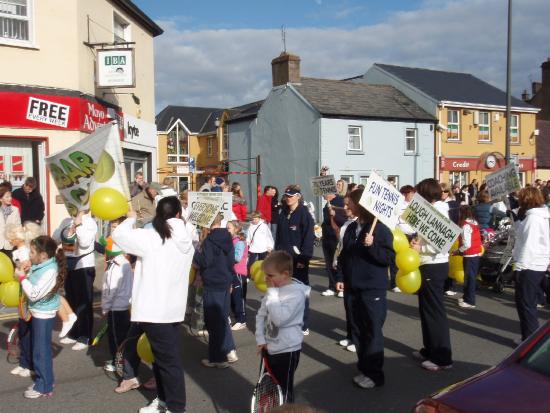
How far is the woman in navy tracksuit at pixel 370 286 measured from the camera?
5.47 m

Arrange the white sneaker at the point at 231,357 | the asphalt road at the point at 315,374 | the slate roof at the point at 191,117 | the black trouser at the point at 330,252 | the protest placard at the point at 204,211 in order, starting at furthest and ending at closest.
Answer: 1. the slate roof at the point at 191,117
2. the black trouser at the point at 330,252
3. the protest placard at the point at 204,211
4. the white sneaker at the point at 231,357
5. the asphalt road at the point at 315,374

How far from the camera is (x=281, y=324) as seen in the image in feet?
14.3

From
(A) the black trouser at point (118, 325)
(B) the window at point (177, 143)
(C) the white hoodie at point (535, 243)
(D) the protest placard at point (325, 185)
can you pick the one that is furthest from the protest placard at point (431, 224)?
(B) the window at point (177, 143)

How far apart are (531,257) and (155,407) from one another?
4359mm

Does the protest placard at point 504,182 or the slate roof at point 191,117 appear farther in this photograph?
the slate roof at point 191,117

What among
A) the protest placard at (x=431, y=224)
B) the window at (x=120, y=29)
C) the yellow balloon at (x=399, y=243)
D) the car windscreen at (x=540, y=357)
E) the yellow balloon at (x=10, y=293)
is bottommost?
the yellow balloon at (x=10, y=293)

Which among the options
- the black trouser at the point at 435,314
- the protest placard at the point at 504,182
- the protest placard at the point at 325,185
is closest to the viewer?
the black trouser at the point at 435,314

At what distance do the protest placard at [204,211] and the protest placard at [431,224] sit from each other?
6.92ft

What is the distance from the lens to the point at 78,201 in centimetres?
636

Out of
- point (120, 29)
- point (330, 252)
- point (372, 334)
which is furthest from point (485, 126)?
point (372, 334)

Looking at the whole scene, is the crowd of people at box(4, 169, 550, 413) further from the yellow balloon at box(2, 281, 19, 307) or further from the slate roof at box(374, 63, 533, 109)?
the slate roof at box(374, 63, 533, 109)

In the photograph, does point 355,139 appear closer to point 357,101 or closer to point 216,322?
point 357,101

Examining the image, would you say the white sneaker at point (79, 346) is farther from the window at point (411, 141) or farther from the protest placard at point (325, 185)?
the window at point (411, 141)

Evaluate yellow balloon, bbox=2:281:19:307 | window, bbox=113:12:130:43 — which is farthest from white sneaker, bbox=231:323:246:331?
window, bbox=113:12:130:43
